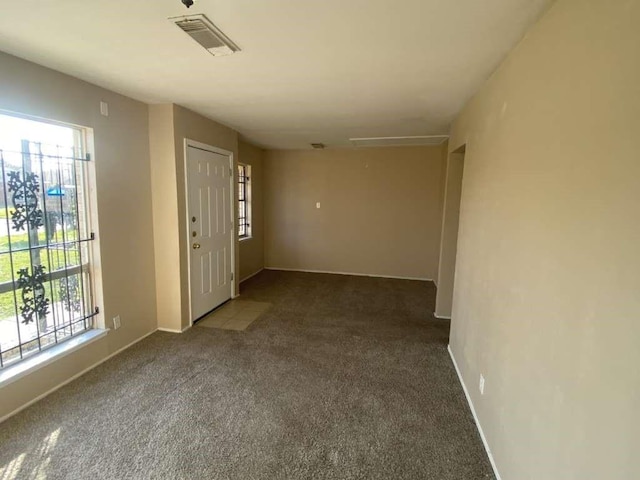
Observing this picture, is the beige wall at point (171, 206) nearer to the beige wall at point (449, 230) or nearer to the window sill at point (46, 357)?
the window sill at point (46, 357)

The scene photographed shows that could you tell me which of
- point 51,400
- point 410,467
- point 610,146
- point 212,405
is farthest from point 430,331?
point 51,400

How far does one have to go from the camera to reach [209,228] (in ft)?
13.0

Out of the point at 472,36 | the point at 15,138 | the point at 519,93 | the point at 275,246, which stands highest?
the point at 472,36

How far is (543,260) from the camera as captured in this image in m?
1.38

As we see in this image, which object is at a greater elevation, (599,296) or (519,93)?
(519,93)

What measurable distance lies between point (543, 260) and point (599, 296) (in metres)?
0.41

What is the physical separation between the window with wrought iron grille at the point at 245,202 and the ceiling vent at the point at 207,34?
380cm

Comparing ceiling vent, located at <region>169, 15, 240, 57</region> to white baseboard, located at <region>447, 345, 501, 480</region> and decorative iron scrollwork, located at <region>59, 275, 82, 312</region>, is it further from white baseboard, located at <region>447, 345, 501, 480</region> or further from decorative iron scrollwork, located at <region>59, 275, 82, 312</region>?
white baseboard, located at <region>447, 345, 501, 480</region>

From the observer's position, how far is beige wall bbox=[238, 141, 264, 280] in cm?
564

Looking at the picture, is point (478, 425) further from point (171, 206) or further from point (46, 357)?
point (171, 206)

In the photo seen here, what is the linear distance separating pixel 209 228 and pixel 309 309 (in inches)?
67.5

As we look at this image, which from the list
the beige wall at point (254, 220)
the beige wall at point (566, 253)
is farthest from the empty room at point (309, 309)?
the beige wall at point (254, 220)

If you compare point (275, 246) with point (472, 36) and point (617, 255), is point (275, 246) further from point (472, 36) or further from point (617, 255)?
point (617, 255)

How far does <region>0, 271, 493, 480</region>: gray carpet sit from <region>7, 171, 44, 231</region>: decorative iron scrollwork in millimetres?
1322
